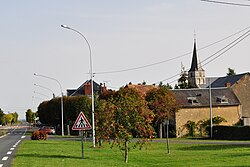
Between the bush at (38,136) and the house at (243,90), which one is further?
the house at (243,90)

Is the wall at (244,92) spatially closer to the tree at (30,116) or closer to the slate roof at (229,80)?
the slate roof at (229,80)

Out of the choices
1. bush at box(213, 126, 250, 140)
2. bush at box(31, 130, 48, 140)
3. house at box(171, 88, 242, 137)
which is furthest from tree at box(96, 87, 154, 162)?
house at box(171, 88, 242, 137)

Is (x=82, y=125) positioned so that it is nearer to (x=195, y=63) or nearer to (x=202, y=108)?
(x=202, y=108)

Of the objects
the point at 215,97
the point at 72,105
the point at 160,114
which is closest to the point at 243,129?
the point at 215,97

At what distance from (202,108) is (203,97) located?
2.64 meters

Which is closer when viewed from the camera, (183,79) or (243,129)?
(243,129)

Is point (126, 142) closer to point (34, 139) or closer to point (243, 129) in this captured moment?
point (34, 139)

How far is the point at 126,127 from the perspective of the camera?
2355cm

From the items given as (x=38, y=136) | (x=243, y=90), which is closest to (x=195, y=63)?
(x=243, y=90)

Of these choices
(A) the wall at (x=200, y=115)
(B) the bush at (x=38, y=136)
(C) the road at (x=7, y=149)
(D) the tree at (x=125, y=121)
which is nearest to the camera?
(C) the road at (x=7, y=149)

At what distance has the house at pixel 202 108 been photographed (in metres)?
66.7

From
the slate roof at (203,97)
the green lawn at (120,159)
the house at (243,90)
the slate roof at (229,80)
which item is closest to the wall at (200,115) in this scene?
the slate roof at (203,97)

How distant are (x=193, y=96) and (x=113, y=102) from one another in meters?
47.1

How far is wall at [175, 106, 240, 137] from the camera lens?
66250 millimetres
